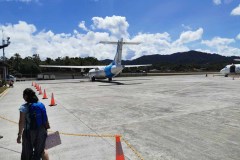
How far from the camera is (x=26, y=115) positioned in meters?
5.39

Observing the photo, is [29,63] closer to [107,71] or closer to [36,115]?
[107,71]

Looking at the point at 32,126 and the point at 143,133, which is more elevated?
the point at 32,126

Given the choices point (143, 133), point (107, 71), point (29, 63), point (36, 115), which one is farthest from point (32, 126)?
point (29, 63)

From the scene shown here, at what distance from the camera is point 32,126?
5.41 meters

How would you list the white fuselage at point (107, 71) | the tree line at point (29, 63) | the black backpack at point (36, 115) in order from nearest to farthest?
the black backpack at point (36, 115) → the white fuselage at point (107, 71) → the tree line at point (29, 63)

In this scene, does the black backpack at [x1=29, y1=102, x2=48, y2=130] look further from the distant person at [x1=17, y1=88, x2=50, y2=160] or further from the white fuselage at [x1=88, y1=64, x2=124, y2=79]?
the white fuselage at [x1=88, y1=64, x2=124, y2=79]

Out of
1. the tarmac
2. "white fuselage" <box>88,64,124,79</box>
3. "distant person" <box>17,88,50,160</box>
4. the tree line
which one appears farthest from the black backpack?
the tree line

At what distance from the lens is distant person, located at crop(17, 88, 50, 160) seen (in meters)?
5.38

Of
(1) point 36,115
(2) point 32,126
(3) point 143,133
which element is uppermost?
(1) point 36,115

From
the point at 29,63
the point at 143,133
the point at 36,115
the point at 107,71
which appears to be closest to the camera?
the point at 36,115

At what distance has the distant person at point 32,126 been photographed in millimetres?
5383

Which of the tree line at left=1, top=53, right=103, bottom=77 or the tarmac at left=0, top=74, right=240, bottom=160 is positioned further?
the tree line at left=1, top=53, right=103, bottom=77

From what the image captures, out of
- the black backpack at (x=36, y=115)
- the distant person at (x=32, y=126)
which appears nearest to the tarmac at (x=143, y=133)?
the distant person at (x=32, y=126)

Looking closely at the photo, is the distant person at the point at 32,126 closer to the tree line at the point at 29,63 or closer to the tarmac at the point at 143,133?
the tarmac at the point at 143,133
